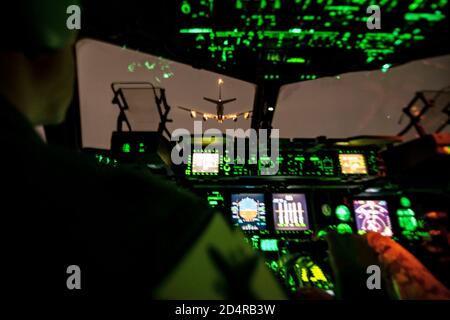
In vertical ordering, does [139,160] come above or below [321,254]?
above

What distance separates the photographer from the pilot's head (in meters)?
0.40

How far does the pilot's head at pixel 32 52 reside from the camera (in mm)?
403

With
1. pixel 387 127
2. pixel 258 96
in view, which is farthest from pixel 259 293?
pixel 387 127

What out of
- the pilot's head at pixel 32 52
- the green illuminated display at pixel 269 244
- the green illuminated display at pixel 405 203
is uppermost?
the pilot's head at pixel 32 52

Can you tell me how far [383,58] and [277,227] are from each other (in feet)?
5.73

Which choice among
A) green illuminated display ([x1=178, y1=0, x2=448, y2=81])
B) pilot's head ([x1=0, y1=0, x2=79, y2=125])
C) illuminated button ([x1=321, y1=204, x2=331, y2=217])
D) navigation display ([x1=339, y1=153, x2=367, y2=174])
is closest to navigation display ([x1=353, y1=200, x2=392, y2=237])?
illuminated button ([x1=321, y1=204, x2=331, y2=217])

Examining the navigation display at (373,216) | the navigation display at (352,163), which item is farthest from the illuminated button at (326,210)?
the navigation display at (352,163)

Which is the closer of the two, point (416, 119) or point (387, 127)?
point (416, 119)

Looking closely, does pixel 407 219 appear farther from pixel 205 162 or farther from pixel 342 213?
pixel 205 162

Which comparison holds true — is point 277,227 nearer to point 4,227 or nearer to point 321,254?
point 321,254

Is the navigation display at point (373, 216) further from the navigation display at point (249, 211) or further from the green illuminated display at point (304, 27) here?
the green illuminated display at point (304, 27)

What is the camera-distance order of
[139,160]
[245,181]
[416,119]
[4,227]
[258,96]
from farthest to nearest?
[416,119] < [258,96] < [245,181] < [139,160] < [4,227]

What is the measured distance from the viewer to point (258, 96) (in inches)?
111

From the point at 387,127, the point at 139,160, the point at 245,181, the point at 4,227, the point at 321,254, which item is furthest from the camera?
the point at 387,127
